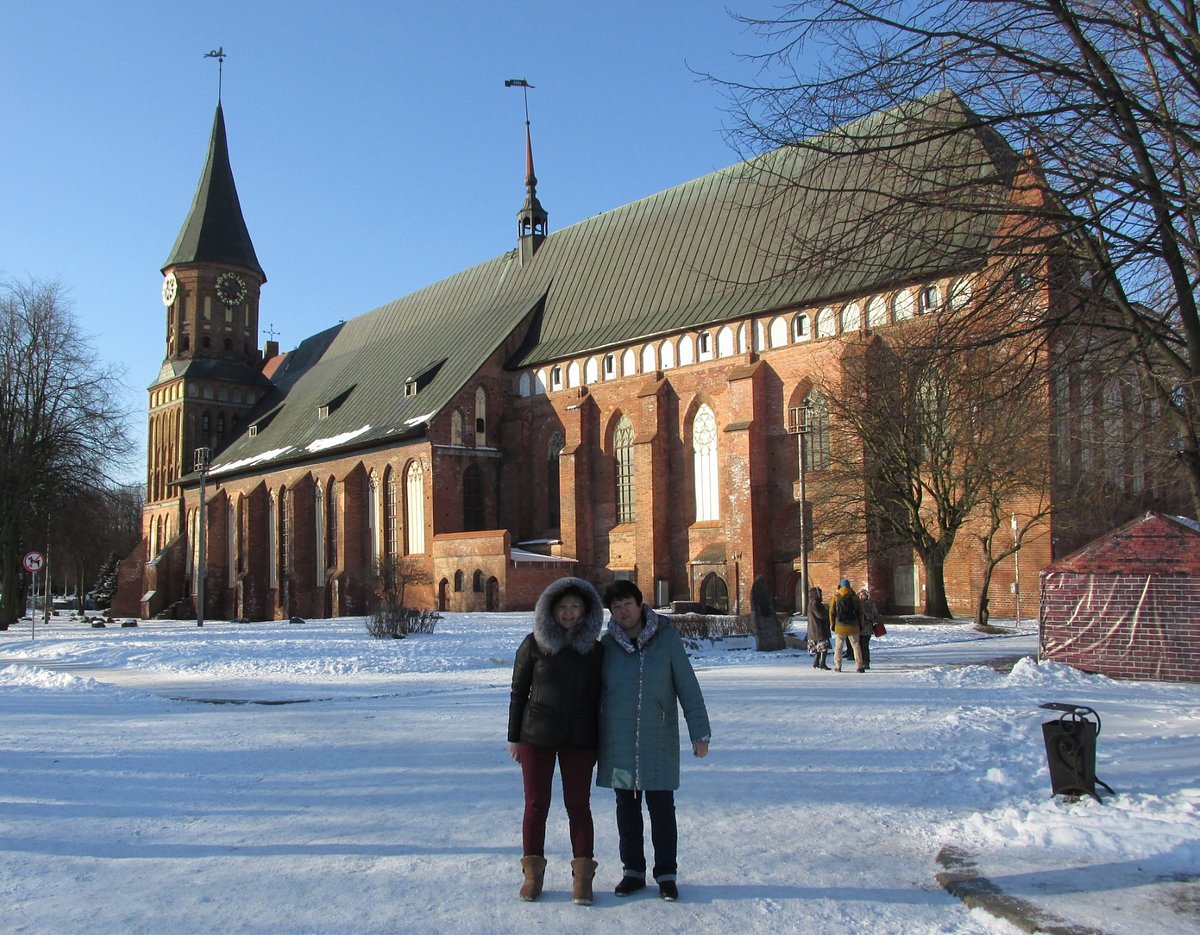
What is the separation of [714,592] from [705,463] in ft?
14.6

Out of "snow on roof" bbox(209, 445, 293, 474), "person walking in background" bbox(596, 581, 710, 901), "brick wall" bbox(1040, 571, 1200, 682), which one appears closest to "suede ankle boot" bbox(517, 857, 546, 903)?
"person walking in background" bbox(596, 581, 710, 901)

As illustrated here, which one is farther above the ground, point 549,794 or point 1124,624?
point 1124,624

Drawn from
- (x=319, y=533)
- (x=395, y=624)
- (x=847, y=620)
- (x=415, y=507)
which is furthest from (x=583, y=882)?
(x=319, y=533)

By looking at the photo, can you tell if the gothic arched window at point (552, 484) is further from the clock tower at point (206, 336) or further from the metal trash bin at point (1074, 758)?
the metal trash bin at point (1074, 758)

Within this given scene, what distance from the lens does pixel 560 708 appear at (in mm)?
5477

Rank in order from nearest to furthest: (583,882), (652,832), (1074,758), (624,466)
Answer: (583,882) → (652,832) → (1074,758) → (624,466)

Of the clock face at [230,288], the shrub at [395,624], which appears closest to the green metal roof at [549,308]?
the clock face at [230,288]

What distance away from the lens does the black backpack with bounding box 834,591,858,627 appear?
15781 mm

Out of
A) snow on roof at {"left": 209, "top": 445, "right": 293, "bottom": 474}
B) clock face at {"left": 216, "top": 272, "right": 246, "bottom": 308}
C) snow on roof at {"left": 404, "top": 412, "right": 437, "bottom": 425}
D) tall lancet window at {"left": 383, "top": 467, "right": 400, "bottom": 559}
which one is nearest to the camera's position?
snow on roof at {"left": 404, "top": 412, "right": 437, "bottom": 425}

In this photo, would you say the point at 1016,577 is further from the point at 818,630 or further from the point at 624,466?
the point at 624,466

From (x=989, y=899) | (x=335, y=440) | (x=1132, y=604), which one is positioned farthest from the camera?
(x=335, y=440)

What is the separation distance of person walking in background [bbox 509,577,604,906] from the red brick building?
33.5 feet

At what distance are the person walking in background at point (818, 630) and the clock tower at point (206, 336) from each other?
50977 mm

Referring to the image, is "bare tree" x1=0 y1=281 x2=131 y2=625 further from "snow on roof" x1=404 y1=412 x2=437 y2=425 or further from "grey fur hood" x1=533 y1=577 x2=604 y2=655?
"grey fur hood" x1=533 y1=577 x2=604 y2=655
